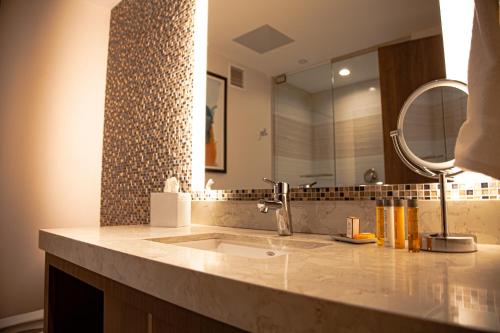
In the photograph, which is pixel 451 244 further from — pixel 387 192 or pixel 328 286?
pixel 328 286

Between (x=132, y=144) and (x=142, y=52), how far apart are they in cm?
52

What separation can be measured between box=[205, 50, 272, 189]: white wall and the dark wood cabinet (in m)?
0.64

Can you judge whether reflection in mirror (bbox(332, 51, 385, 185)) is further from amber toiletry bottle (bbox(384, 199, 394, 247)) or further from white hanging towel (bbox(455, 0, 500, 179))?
white hanging towel (bbox(455, 0, 500, 179))

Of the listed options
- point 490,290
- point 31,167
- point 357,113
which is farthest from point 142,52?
point 490,290

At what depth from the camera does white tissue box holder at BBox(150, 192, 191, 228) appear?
1376mm

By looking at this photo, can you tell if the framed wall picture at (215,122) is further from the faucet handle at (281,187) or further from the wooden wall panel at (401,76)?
the wooden wall panel at (401,76)

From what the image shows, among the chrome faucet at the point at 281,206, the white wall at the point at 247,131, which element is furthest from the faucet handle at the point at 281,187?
the white wall at the point at 247,131

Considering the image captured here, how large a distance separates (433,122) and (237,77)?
31.6 inches

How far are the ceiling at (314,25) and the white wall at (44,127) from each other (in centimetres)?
116

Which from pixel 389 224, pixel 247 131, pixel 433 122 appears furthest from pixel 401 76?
pixel 247 131

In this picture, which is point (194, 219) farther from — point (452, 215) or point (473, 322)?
point (473, 322)

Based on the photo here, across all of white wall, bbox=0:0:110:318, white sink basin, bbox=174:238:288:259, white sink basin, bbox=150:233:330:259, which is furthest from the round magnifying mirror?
white wall, bbox=0:0:110:318

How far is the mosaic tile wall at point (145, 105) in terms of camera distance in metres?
1.60

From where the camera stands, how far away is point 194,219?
1482mm
